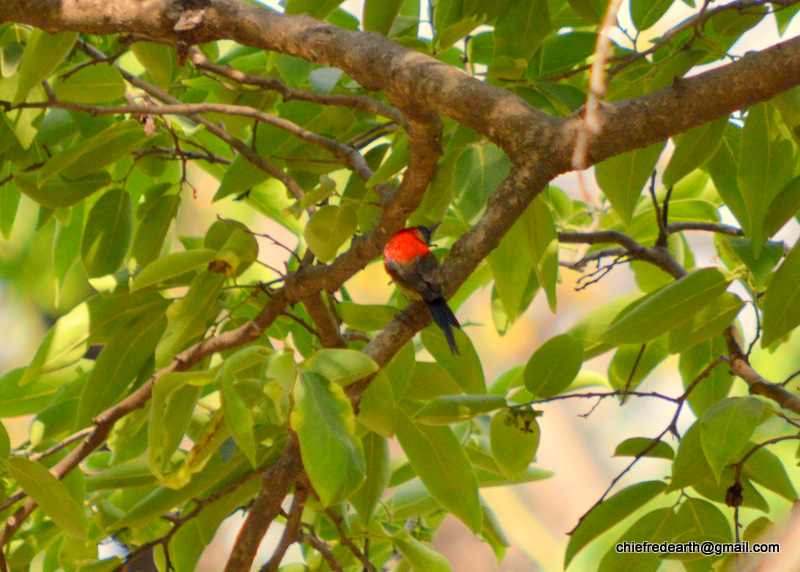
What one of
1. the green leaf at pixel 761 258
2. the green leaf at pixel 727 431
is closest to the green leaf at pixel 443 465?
the green leaf at pixel 727 431

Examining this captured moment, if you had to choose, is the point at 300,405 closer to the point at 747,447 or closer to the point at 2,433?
the point at 2,433

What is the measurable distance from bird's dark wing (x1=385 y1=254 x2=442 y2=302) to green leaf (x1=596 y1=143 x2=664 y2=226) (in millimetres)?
196

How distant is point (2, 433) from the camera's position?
→ 648 mm

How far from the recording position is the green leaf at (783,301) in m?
0.63

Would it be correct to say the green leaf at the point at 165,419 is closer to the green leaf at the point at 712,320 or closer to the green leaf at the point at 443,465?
the green leaf at the point at 443,465

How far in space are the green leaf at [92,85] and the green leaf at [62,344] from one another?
0.75 feet

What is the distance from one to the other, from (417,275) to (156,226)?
36cm

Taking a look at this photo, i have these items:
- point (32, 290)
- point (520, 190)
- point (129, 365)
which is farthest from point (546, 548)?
point (520, 190)

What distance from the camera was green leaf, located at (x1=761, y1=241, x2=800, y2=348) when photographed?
634mm

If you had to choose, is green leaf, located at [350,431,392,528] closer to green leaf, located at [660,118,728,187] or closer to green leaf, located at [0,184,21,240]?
green leaf, located at [660,118,728,187]

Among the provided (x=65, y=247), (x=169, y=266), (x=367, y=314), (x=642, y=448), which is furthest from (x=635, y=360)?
(x=65, y=247)

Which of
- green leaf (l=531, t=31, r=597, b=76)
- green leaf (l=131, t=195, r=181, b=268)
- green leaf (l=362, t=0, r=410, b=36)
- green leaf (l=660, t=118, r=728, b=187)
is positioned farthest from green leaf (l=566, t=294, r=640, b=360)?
green leaf (l=131, t=195, r=181, b=268)

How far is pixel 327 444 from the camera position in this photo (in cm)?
38

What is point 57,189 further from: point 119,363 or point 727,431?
point 727,431
